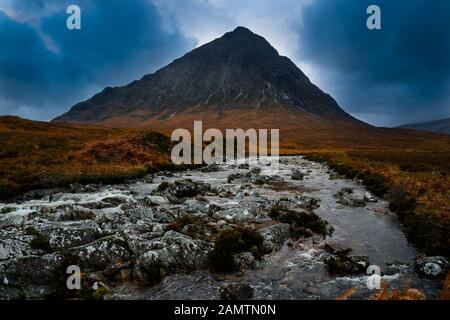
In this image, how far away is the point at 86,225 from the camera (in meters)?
16.0

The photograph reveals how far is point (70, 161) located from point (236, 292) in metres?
34.2

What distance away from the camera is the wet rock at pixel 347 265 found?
13016mm

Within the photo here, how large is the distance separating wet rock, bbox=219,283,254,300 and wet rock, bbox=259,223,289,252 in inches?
167

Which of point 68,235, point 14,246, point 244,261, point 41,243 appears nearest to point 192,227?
point 244,261

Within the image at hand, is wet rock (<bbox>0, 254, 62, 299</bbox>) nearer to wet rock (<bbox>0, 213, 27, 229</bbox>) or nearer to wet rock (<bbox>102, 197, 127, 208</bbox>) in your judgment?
wet rock (<bbox>0, 213, 27, 229</bbox>)

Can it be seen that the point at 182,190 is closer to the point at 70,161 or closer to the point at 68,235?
the point at 68,235

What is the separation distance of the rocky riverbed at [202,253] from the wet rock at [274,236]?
0.07 m

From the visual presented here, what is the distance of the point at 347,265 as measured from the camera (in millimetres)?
13227

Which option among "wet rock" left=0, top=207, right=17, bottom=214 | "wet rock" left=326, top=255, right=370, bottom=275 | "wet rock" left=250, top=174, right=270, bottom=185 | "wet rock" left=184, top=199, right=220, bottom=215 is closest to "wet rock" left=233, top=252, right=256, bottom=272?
"wet rock" left=326, top=255, right=370, bottom=275

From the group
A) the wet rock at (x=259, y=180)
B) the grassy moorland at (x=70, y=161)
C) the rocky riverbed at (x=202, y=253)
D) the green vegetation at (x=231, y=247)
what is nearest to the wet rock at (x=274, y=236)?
the rocky riverbed at (x=202, y=253)

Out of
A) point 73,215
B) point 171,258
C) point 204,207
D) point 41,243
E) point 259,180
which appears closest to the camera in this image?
point 171,258

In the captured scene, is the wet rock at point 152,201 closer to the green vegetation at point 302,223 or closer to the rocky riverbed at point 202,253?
the rocky riverbed at point 202,253

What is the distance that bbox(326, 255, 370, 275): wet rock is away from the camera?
512 inches
